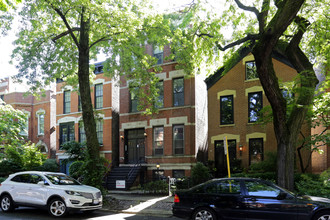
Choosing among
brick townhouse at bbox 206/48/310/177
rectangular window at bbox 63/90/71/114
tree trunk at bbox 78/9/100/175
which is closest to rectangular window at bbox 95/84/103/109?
rectangular window at bbox 63/90/71/114

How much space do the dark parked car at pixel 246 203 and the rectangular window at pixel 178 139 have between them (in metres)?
11.9

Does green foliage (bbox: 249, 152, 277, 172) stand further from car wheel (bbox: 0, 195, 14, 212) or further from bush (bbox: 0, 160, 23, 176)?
bush (bbox: 0, 160, 23, 176)

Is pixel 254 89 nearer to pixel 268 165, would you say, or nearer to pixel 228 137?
pixel 228 137

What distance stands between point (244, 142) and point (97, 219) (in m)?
11.5

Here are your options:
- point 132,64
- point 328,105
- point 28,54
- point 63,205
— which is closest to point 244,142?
point 328,105

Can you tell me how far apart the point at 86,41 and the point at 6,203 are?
26.3 ft

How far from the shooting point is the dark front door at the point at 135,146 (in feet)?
75.9

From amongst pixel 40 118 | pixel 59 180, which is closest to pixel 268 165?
pixel 59 180

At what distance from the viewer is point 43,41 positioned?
1633 centimetres

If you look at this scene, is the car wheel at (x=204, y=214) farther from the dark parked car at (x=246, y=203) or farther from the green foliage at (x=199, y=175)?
the green foliage at (x=199, y=175)

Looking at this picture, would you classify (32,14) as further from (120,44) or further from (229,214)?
(229,214)

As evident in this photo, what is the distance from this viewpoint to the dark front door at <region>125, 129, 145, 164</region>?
75.9 feet

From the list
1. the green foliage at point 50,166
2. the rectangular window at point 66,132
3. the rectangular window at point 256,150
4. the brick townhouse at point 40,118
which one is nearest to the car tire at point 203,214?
the rectangular window at point 256,150

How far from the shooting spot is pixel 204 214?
8.77 metres
